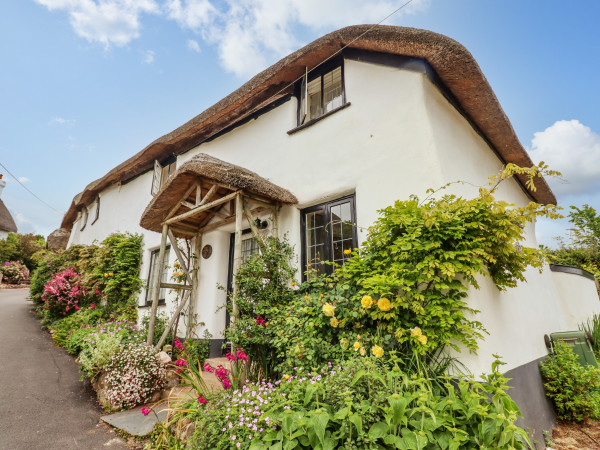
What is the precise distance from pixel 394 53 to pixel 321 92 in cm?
144

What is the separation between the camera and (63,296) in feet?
26.8

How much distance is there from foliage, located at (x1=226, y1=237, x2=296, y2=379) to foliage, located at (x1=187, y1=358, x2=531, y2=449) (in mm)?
990

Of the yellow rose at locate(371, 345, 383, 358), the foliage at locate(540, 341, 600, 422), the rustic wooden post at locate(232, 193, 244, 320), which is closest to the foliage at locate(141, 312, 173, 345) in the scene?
the rustic wooden post at locate(232, 193, 244, 320)

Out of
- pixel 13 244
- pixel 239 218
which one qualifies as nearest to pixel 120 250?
pixel 239 218

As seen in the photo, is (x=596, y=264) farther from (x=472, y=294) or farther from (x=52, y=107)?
(x=52, y=107)

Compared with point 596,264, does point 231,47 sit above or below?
above

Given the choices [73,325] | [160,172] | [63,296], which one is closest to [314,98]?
[160,172]

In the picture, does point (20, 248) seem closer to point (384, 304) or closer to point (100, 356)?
point (100, 356)

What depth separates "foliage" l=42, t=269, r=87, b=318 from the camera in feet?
26.4

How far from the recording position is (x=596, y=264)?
35.1ft

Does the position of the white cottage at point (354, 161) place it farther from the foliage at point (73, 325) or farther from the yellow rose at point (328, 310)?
the foliage at point (73, 325)

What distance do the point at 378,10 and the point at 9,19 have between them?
1159 centimetres

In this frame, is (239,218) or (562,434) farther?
(239,218)

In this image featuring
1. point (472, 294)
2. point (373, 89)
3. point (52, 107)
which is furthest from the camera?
point (52, 107)
